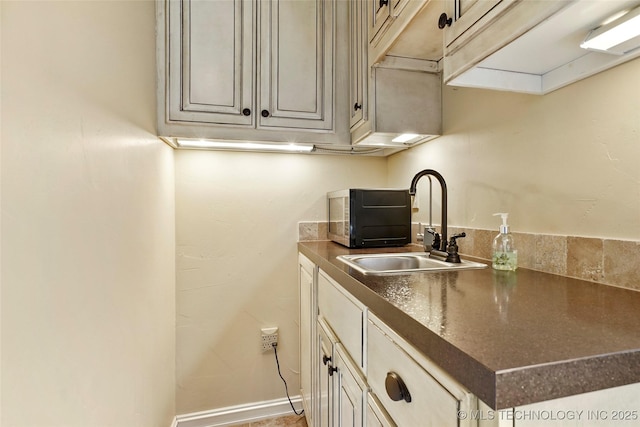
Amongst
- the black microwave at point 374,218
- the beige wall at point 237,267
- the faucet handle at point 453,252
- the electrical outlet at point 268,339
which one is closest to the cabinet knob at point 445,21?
the faucet handle at point 453,252

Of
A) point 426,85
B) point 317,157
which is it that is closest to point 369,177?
point 317,157

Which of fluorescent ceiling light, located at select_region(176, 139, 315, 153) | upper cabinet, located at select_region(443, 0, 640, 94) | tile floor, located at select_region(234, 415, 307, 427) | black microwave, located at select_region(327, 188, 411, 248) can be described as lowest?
tile floor, located at select_region(234, 415, 307, 427)

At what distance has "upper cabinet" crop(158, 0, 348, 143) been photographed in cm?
133

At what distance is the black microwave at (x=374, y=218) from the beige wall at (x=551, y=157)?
0.80 feet

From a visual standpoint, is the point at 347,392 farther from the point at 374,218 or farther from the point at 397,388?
the point at 374,218

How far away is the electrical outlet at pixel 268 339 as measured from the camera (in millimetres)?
1730

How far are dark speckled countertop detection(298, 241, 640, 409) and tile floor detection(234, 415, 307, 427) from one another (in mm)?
1323

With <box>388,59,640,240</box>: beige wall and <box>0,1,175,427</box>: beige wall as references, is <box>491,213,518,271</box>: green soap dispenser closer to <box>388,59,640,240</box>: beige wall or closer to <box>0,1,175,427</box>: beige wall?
A: <box>388,59,640,240</box>: beige wall

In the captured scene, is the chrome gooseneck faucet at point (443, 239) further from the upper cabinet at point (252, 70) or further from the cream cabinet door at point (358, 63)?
the upper cabinet at point (252, 70)

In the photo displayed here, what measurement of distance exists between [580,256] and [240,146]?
4.82 ft

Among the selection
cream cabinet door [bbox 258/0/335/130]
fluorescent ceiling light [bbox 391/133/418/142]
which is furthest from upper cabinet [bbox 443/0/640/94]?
cream cabinet door [bbox 258/0/335/130]

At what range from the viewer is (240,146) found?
160cm

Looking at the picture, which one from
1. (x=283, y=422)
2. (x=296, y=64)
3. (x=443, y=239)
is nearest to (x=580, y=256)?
(x=443, y=239)

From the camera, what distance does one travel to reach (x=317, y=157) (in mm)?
1812
